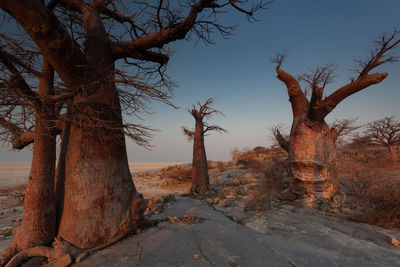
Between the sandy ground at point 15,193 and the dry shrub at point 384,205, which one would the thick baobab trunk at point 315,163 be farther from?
the sandy ground at point 15,193

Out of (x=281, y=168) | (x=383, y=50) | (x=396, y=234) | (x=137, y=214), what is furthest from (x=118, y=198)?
(x=281, y=168)

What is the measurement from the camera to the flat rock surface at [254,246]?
198 cm

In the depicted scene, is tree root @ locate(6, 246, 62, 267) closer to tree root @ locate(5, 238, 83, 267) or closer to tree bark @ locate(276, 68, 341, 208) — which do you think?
tree root @ locate(5, 238, 83, 267)

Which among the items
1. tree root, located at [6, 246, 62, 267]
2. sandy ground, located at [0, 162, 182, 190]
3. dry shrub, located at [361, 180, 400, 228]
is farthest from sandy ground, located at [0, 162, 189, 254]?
dry shrub, located at [361, 180, 400, 228]

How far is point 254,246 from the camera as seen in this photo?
233cm

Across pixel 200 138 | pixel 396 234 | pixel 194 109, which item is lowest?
pixel 396 234

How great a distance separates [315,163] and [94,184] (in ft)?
18.6

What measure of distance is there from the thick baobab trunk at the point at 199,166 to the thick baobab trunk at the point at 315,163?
340cm

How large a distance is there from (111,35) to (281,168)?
318 inches

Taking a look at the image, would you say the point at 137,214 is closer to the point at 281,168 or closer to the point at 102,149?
the point at 102,149

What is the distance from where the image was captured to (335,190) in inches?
199

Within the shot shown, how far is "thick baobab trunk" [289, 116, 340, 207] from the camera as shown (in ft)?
16.4

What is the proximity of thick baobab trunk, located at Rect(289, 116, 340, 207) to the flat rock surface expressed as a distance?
1.57m

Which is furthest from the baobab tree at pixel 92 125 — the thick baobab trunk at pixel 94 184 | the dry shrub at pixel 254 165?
the dry shrub at pixel 254 165
